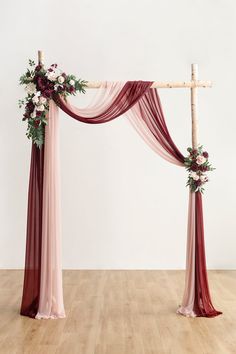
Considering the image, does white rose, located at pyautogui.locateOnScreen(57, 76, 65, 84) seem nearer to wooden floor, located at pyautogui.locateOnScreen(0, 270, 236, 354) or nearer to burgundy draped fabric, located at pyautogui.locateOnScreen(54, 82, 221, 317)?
burgundy draped fabric, located at pyautogui.locateOnScreen(54, 82, 221, 317)

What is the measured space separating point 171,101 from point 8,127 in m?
2.48

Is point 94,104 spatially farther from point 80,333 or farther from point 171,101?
point 171,101

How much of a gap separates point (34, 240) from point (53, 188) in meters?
0.56

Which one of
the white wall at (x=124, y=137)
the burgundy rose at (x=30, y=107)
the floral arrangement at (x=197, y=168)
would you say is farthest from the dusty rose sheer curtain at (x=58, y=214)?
the white wall at (x=124, y=137)

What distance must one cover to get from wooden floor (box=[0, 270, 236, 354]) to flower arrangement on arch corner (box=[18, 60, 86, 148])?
1794 millimetres

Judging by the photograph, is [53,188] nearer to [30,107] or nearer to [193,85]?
[30,107]

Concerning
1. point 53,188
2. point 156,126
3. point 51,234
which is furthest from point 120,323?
point 156,126

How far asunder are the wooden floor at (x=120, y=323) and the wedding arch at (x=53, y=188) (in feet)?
0.80

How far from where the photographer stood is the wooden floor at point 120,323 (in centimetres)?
456

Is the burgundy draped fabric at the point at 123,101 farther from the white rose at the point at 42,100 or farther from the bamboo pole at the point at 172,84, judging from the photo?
the white rose at the point at 42,100

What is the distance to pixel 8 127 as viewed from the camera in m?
8.33

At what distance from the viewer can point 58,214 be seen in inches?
223

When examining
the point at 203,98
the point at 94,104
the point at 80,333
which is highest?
the point at 203,98

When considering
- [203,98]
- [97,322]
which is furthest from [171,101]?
[97,322]
